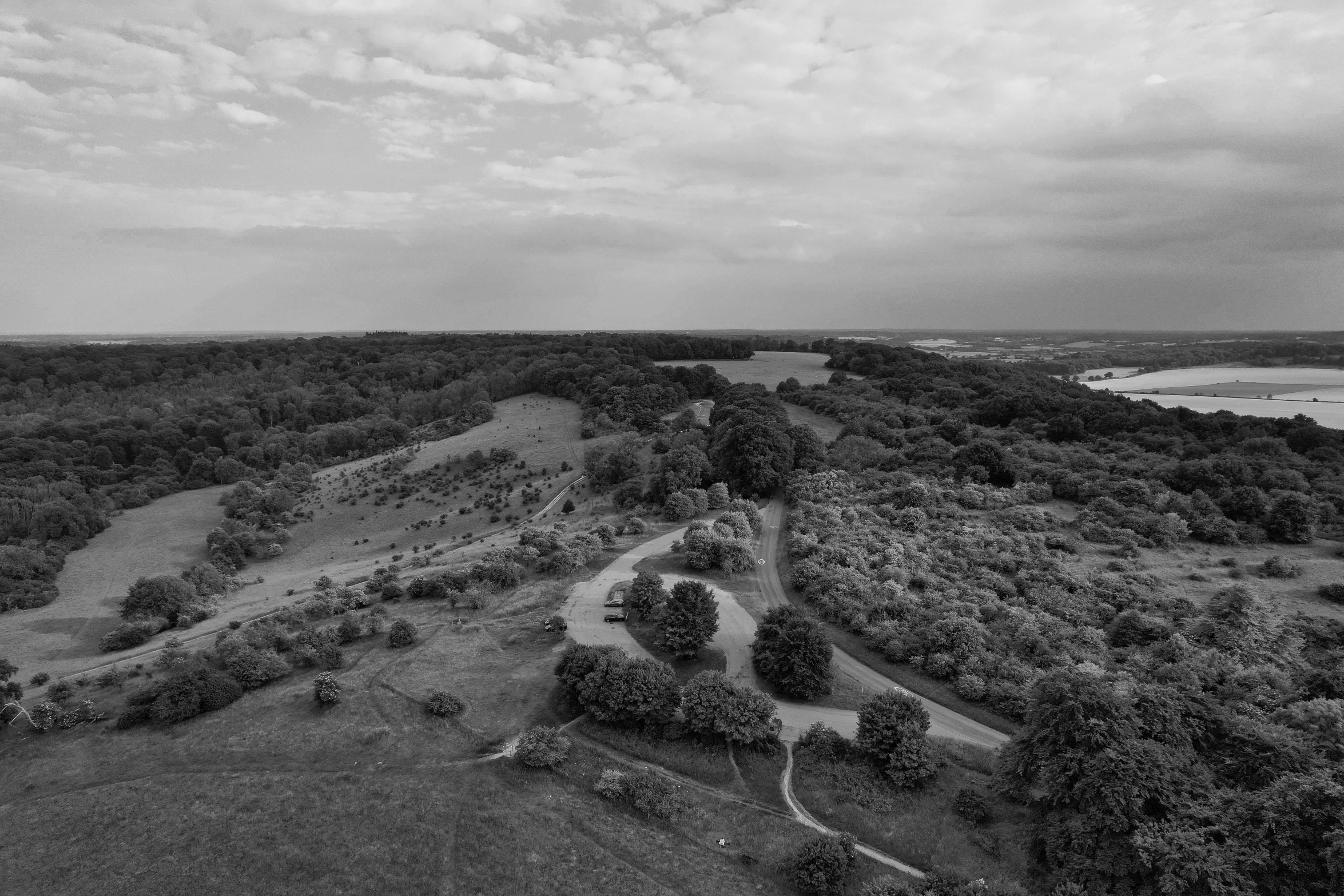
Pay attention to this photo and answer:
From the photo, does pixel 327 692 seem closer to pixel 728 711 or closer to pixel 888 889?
pixel 728 711

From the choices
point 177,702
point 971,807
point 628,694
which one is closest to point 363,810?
point 628,694

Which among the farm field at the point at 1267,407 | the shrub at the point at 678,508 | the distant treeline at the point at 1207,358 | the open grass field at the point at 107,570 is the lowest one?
the open grass field at the point at 107,570

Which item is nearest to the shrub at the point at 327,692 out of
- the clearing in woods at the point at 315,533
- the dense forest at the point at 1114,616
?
the clearing in woods at the point at 315,533

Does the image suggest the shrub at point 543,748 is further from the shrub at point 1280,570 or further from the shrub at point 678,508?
the shrub at point 1280,570

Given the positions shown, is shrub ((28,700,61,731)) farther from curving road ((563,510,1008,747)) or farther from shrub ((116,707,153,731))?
curving road ((563,510,1008,747))

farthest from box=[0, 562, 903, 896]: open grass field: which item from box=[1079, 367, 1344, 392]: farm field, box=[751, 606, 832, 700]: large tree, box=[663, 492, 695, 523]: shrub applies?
box=[1079, 367, 1344, 392]: farm field

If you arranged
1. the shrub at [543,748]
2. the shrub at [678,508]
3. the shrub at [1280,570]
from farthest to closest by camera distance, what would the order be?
1. the shrub at [678,508]
2. the shrub at [1280,570]
3. the shrub at [543,748]

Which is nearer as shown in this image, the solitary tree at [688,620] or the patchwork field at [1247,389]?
the solitary tree at [688,620]
